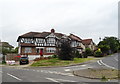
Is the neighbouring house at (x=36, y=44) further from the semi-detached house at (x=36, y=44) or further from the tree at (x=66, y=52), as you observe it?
the tree at (x=66, y=52)

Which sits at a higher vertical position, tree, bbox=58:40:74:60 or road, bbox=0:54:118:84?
tree, bbox=58:40:74:60

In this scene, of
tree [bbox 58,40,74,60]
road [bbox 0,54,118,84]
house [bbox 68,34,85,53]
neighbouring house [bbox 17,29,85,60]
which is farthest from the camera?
house [bbox 68,34,85,53]

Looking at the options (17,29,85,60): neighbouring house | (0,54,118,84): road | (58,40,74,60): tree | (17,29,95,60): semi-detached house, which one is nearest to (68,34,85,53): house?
(17,29,95,60): semi-detached house

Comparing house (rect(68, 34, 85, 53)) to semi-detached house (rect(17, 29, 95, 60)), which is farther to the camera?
house (rect(68, 34, 85, 53))

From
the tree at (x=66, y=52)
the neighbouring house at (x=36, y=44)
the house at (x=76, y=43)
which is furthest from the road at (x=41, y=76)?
the house at (x=76, y=43)

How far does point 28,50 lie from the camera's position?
4025 cm

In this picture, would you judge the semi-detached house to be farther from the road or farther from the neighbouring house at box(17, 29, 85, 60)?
the road

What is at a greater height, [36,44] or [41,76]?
[36,44]

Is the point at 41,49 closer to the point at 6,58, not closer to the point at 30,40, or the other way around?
the point at 30,40

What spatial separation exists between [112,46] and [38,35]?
115 ft

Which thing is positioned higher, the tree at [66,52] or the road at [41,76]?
the tree at [66,52]

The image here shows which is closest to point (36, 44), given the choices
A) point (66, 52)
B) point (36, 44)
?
point (36, 44)

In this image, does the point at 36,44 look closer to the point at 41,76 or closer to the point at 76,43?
the point at 76,43

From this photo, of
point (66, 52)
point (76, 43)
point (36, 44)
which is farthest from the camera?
point (76, 43)
